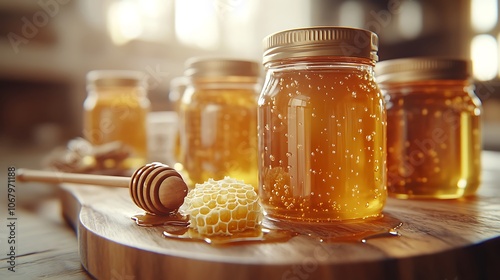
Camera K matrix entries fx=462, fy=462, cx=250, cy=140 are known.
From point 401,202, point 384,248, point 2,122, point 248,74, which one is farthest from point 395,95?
point 2,122

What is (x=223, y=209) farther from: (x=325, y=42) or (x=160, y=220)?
(x=325, y=42)

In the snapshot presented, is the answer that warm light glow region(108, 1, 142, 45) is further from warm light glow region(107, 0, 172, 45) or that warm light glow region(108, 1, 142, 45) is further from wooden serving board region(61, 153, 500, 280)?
wooden serving board region(61, 153, 500, 280)

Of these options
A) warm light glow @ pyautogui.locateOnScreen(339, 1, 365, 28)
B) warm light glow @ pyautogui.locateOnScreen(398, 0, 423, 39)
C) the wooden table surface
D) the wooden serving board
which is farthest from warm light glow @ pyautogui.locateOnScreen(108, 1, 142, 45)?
the wooden serving board

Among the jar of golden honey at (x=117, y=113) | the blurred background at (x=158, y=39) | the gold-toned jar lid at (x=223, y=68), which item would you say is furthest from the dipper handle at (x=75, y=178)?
the blurred background at (x=158, y=39)

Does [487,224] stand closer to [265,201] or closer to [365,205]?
[365,205]

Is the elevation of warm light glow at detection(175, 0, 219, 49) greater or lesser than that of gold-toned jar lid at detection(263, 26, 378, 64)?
greater

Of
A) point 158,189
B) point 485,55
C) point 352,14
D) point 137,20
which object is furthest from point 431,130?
point 137,20
